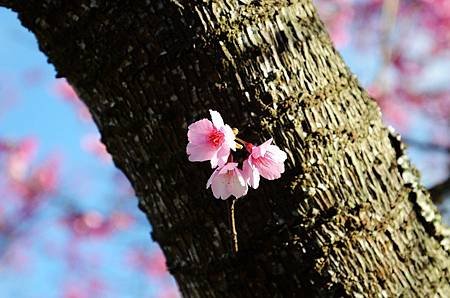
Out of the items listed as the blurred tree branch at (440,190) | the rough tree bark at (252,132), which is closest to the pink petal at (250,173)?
the rough tree bark at (252,132)

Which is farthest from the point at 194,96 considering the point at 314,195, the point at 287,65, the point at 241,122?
the point at 314,195

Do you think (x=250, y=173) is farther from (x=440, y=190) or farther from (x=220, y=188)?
(x=440, y=190)

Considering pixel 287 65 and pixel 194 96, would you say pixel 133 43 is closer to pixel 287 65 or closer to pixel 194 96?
pixel 194 96

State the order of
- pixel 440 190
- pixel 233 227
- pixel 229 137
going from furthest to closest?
1. pixel 440 190
2. pixel 233 227
3. pixel 229 137

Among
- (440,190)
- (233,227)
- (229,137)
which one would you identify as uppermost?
(440,190)

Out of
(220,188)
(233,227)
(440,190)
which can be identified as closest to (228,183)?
(220,188)

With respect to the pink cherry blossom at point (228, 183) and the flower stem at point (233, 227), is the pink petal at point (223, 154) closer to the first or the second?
the pink cherry blossom at point (228, 183)

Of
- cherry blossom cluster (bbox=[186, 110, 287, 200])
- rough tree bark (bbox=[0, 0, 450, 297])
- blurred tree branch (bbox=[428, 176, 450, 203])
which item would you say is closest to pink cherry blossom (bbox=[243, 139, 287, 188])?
cherry blossom cluster (bbox=[186, 110, 287, 200])
